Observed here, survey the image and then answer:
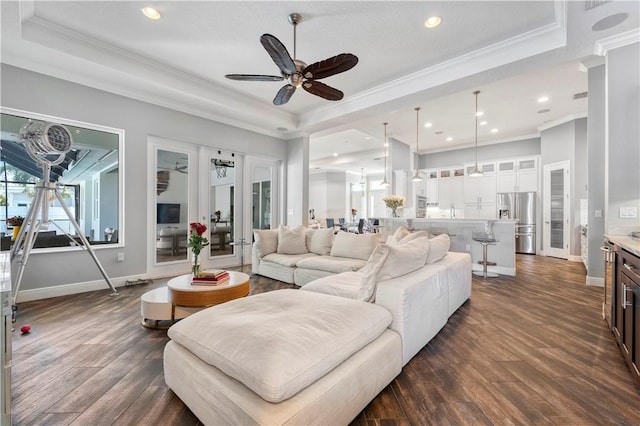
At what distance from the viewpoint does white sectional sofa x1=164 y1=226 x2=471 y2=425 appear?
1163mm

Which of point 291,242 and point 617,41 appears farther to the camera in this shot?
point 291,242

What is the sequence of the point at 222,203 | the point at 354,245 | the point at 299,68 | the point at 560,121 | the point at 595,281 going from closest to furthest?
the point at 299,68 → the point at 595,281 → the point at 354,245 → the point at 222,203 → the point at 560,121

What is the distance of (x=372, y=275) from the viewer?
2.04 meters

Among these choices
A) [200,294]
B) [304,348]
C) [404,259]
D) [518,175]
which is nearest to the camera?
[304,348]

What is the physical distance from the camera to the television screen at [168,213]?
15.6 feet

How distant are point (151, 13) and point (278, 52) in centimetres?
163

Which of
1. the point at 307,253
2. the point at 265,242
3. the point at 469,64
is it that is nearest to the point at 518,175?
the point at 469,64

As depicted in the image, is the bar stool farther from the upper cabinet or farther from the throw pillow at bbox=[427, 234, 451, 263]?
the upper cabinet

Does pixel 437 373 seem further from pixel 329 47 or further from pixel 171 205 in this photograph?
pixel 171 205

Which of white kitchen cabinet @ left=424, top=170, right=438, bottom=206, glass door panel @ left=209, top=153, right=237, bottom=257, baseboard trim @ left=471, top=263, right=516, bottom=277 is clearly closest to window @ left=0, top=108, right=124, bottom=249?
glass door panel @ left=209, top=153, right=237, bottom=257

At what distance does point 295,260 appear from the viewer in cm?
425

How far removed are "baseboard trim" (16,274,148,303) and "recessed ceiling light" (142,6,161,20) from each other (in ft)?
11.4

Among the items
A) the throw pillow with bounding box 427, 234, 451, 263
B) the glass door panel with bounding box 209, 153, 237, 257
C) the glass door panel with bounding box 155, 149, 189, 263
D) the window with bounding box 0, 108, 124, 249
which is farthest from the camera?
the glass door panel with bounding box 209, 153, 237, 257

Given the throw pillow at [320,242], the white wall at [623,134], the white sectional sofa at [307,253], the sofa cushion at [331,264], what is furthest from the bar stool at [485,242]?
the throw pillow at [320,242]
